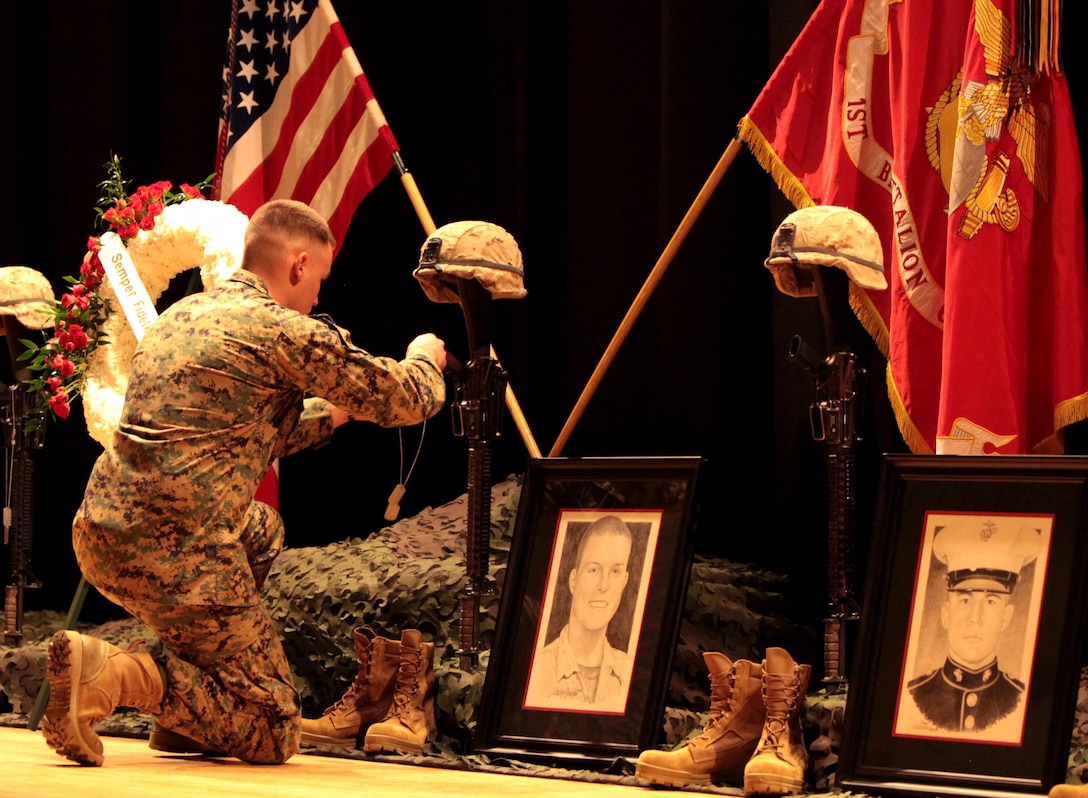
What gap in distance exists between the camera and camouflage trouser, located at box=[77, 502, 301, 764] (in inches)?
122

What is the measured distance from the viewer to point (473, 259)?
134 inches

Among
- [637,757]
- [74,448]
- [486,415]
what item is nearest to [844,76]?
[486,415]

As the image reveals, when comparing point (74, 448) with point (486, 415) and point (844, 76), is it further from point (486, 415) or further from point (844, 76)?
point (844, 76)

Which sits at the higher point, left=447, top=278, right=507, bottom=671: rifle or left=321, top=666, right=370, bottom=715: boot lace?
left=447, top=278, right=507, bottom=671: rifle

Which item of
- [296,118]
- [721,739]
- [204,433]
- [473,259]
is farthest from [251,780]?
[296,118]

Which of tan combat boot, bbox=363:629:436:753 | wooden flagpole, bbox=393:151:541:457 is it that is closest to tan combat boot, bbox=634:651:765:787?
tan combat boot, bbox=363:629:436:753

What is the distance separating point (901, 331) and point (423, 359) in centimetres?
108

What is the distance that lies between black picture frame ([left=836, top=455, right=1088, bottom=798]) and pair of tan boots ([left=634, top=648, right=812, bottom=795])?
0.11m

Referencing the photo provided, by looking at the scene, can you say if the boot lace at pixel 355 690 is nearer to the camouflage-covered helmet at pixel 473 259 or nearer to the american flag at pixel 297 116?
the camouflage-covered helmet at pixel 473 259

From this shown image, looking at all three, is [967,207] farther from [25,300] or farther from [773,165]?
[25,300]

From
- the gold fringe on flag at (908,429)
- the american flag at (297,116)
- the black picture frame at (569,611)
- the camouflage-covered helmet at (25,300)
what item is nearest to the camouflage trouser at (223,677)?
the black picture frame at (569,611)

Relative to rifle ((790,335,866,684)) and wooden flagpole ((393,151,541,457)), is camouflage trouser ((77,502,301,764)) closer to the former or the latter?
wooden flagpole ((393,151,541,457))

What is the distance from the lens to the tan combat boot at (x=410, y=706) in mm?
3301

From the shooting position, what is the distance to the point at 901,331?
138 inches
